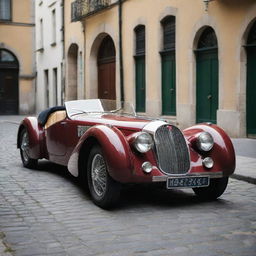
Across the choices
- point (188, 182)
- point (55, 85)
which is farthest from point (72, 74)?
point (188, 182)

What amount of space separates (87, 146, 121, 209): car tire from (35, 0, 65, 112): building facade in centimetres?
2135

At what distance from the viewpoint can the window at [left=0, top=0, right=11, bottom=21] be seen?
34.2 meters

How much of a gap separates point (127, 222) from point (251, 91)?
29.5 ft

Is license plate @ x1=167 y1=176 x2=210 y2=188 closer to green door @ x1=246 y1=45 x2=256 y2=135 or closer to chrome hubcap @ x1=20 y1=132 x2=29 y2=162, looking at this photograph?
chrome hubcap @ x1=20 y1=132 x2=29 y2=162

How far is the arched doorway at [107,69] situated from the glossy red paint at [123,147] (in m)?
14.6

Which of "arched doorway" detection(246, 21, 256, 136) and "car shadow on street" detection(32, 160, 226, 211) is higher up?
"arched doorway" detection(246, 21, 256, 136)

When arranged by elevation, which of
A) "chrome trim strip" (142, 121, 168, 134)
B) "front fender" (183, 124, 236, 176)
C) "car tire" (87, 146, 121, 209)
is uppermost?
"chrome trim strip" (142, 121, 168, 134)

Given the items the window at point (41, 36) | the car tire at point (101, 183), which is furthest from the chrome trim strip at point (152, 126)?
the window at point (41, 36)

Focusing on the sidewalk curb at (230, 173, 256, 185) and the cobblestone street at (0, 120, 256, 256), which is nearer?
the cobblestone street at (0, 120, 256, 256)

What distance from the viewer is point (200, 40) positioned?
15719 millimetres

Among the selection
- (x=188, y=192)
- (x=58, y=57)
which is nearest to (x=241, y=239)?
(x=188, y=192)

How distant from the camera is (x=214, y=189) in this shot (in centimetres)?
648

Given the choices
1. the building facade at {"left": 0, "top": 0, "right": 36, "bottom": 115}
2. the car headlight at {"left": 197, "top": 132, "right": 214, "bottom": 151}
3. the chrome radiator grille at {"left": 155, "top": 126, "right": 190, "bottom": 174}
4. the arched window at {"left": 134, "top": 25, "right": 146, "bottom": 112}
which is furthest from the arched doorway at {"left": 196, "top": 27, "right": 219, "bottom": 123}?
the building facade at {"left": 0, "top": 0, "right": 36, "bottom": 115}

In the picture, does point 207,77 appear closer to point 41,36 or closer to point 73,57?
point 73,57
